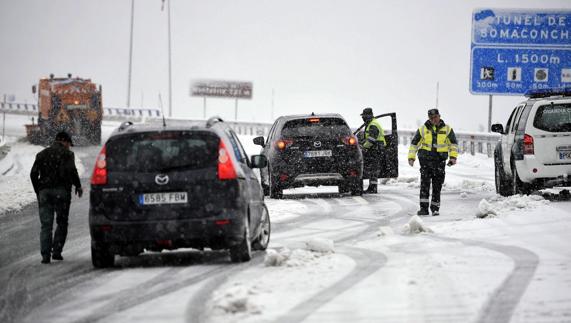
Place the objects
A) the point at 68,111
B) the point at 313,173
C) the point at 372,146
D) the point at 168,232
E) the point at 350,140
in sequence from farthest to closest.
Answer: the point at 68,111 → the point at 372,146 → the point at 350,140 → the point at 313,173 → the point at 168,232

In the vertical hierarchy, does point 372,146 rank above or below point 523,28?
below

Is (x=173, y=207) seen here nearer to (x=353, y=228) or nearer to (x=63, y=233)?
(x=63, y=233)

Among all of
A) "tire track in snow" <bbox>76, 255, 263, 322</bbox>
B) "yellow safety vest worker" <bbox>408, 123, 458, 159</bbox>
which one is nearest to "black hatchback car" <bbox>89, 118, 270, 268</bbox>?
"tire track in snow" <bbox>76, 255, 263, 322</bbox>

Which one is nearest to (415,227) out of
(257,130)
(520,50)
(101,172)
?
(101,172)

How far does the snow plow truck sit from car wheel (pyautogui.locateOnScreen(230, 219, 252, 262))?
3354 cm

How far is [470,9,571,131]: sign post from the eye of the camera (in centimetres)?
3078

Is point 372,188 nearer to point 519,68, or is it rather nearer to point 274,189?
point 274,189

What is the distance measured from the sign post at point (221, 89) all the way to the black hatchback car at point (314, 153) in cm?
6970

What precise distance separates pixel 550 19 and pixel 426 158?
50.3ft

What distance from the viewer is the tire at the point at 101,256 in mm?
10852

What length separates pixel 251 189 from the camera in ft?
38.7

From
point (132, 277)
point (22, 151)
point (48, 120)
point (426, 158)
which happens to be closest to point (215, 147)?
point (132, 277)

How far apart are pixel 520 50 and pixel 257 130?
32.1m

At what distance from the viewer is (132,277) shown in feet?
33.9
